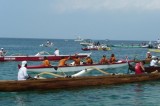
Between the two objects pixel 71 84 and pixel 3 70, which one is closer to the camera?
pixel 71 84

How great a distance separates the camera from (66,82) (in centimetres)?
2306

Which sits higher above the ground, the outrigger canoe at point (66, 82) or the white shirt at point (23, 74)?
the white shirt at point (23, 74)

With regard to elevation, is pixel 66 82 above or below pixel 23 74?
below

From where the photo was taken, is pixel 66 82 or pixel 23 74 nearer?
pixel 23 74

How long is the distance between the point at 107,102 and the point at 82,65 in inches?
529

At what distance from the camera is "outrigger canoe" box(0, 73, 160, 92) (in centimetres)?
2112

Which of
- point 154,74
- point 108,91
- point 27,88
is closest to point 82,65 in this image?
point 154,74

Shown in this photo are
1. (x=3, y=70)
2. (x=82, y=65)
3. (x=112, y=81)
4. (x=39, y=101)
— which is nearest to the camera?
(x=39, y=101)

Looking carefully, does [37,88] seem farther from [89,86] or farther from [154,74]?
[154,74]

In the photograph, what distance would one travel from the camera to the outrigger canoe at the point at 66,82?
69.3ft

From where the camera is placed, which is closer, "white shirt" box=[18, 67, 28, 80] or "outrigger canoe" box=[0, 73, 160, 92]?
"outrigger canoe" box=[0, 73, 160, 92]

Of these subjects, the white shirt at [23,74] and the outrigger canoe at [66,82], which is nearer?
the outrigger canoe at [66,82]

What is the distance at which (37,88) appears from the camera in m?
22.1

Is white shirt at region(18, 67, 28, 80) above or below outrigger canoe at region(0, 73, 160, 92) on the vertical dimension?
above
